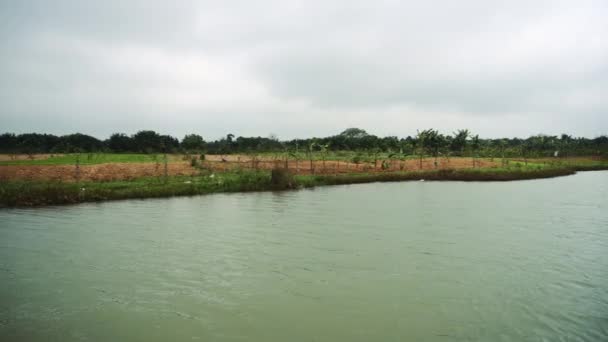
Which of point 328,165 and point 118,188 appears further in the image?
point 328,165

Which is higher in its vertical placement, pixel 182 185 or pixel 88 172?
pixel 88 172

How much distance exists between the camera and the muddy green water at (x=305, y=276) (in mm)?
6668

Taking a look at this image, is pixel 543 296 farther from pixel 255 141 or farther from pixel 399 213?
pixel 255 141

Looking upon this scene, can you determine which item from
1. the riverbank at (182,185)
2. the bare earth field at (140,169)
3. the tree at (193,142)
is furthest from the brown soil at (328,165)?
the tree at (193,142)

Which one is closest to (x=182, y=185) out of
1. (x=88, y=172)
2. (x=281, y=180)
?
(x=281, y=180)

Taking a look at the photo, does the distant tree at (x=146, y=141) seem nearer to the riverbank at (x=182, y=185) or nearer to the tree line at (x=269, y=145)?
the tree line at (x=269, y=145)

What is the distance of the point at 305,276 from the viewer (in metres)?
9.23

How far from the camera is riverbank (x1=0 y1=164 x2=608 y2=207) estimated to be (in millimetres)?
20734

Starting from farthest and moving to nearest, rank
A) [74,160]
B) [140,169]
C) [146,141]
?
[146,141] < [74,160] < [140,169]

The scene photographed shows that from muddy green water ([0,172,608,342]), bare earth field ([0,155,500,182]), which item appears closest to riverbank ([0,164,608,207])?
bare earth field ([0,155,500,182])

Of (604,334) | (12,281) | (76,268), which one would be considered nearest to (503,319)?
(604,334)

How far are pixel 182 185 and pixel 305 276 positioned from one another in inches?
707

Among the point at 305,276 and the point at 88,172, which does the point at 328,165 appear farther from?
the point at 305,276

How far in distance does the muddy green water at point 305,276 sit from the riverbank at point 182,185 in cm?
367
